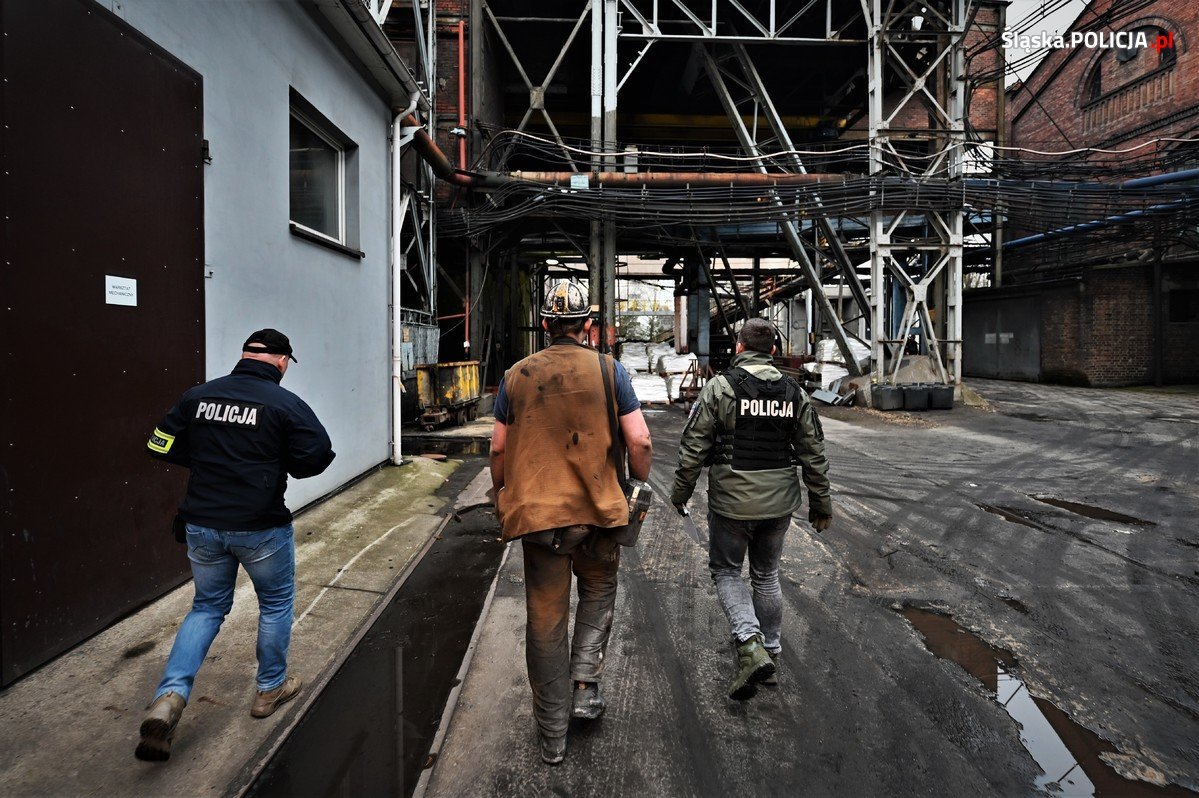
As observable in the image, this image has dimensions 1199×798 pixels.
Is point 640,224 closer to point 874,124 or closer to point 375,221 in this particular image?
point 874,124

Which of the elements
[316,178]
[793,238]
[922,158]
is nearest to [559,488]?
[316,178]

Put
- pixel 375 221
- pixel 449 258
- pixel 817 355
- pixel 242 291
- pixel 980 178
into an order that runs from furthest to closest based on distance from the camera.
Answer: pixel 817 355 < pixel 449 258 < pixel 980 178 < pixel 375 221 < pixel 242 291

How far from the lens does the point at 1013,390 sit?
16.5 meters

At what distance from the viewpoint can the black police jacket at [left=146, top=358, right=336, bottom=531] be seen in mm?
2449

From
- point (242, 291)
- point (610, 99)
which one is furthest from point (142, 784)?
point (610, 99)

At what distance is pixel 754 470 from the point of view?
3.01m

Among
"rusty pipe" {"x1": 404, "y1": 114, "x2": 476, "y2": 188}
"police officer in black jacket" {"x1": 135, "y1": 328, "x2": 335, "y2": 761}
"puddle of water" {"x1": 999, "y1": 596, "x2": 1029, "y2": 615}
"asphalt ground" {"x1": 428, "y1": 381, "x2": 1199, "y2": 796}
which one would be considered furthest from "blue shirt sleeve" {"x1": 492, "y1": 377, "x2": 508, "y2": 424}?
"rusty pipe" {"x1": 404, "y1": 114, "x2": 476, "y2": 188}

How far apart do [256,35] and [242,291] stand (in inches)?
80.4

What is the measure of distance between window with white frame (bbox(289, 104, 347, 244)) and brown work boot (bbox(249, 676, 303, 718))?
14.0 feet

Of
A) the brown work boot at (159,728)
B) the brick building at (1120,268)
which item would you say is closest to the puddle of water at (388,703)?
the brown work boot at (159,728)

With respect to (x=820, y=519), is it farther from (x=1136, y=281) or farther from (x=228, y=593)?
(x=1136, y=281)

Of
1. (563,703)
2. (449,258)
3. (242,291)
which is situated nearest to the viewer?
(563,703)

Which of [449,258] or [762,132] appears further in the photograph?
[762,132]

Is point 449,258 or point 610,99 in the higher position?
point 610,99
